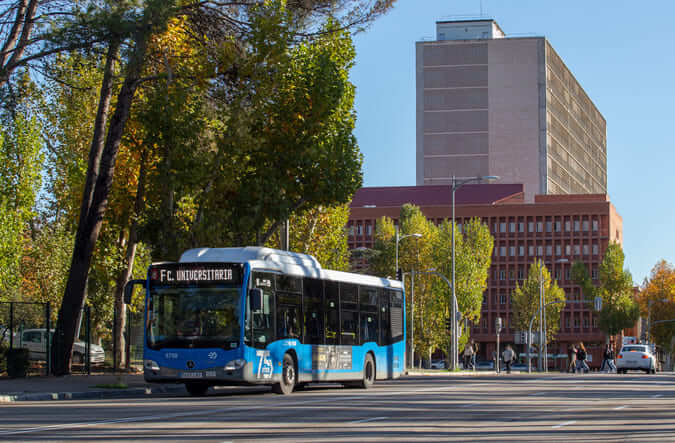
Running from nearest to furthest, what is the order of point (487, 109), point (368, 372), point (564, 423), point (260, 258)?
point (564, 423), point (260, 258), point (368, 372), point (487, 109)

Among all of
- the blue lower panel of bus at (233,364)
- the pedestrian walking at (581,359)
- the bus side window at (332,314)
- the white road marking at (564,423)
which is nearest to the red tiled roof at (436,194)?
the pedestrian walking at (581,359)

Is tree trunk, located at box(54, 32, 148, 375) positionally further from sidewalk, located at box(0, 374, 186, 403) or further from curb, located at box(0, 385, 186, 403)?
curb, located at box(0, 385, 186, 403)

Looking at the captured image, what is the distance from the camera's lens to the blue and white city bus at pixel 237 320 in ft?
76.6

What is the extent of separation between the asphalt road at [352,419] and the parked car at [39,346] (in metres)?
12.2

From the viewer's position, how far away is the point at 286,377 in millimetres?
24984

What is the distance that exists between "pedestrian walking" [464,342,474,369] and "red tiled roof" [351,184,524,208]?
55781 millimetres

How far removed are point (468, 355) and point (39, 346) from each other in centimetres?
3337

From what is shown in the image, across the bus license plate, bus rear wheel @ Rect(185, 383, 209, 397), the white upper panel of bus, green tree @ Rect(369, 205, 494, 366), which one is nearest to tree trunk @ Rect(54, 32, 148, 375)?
bus rear wheel @ Rect(185, 383, 209, 397)

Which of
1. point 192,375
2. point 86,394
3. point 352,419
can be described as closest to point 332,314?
point 192,375

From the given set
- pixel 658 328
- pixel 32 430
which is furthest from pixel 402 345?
pixel 658 328

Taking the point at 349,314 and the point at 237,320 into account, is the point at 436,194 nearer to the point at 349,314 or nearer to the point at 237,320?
the point at 349,314

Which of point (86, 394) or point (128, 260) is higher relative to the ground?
point (128, 260)

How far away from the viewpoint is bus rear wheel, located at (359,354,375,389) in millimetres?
29000

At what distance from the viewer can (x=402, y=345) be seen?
31.8 meters
